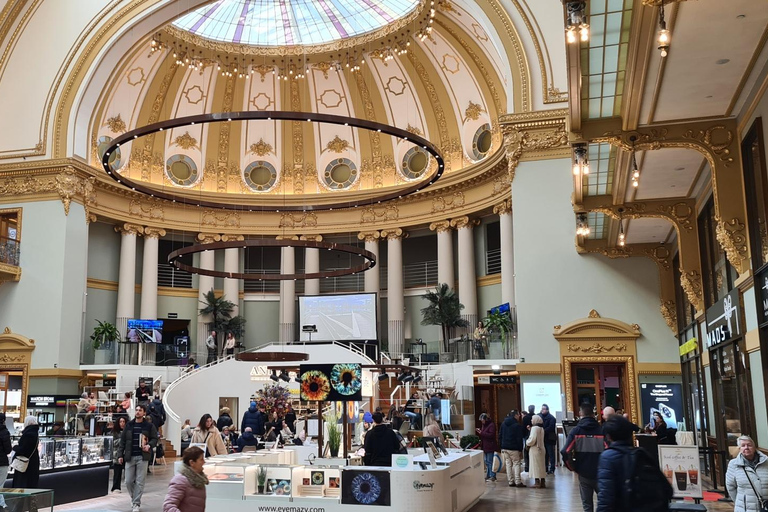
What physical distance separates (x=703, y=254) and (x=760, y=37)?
7.22m

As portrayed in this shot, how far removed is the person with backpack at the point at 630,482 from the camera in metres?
4.62

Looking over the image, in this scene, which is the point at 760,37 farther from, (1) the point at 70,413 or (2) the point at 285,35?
(2) the point at 285,35

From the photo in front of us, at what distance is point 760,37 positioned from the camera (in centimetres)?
845

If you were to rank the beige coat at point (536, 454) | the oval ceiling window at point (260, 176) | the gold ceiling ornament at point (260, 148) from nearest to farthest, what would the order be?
the beige coat at point (536, 454) → the gold ceiling ornament at point (260, 148) → the oval ceiling window at point (260, 176)

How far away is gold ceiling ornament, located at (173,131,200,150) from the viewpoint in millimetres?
30594

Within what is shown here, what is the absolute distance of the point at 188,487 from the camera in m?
5.73

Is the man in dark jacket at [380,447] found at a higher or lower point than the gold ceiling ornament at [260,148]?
lower

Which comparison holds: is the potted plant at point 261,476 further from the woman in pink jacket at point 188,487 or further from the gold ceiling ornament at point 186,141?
the gold ceiling ornament at point 186,141

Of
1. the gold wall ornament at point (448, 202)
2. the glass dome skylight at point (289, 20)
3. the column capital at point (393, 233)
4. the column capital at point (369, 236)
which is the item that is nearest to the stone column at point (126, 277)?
the glass dome skylight at point (289, 20)

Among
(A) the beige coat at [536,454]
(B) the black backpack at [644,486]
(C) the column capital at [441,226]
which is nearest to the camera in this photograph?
(B) the black backpack at [644,486]

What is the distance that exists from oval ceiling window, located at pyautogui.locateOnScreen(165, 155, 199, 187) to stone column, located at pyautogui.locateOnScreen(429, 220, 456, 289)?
10332 millimetres

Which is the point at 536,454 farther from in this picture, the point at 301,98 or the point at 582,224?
the point at 301,98

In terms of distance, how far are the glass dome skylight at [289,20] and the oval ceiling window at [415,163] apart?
17.2 feet

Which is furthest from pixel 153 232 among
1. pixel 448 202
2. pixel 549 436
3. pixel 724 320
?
pixel 724 320
